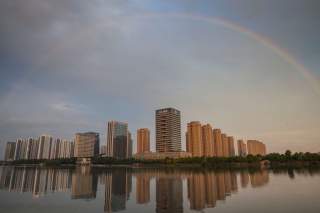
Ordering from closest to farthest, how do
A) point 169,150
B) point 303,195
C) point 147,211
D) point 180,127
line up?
point 147,211, point 303,195, point 169,150, point 180,127

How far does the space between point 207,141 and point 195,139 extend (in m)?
9.63

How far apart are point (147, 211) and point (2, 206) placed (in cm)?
1279

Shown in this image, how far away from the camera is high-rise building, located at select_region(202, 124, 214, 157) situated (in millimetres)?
175625

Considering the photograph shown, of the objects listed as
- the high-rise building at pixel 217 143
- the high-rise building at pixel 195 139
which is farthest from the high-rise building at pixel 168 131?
the high-rise building at pixel 217 143

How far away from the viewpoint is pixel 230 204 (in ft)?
76.6

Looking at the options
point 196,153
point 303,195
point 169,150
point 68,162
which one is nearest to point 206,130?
point 196,153

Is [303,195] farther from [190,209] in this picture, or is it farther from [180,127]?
[180,127]

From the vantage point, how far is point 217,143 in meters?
188

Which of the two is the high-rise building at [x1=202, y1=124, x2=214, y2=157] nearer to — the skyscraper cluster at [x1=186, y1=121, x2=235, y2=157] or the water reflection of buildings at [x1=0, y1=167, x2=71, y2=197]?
the skyscraper cluster at [x1=186, y1=121, x2=235, y2=157]

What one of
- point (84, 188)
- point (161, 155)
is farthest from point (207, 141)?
point (84, 188)

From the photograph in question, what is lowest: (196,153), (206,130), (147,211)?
(147,211)

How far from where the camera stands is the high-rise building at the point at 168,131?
163m

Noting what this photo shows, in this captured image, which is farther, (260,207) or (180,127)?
(180,127)

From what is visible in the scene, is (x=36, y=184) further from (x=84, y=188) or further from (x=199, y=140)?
(x=199, y=140)
